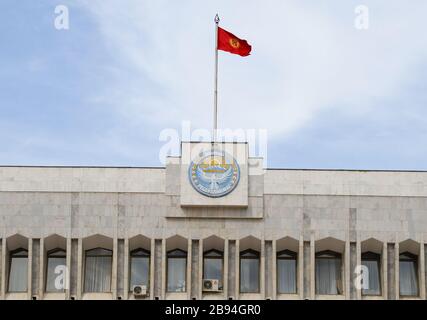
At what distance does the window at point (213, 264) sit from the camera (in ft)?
125

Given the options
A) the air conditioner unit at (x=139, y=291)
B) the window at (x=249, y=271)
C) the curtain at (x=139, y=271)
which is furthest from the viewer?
the window at (x=249, y=271)

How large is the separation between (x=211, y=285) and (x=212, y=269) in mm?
1176

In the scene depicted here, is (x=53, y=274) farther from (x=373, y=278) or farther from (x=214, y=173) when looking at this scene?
(x=373, y=278)

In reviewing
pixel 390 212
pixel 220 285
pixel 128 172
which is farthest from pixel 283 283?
pixel 128 172

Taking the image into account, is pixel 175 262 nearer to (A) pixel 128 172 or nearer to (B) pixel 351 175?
(A) pixel 128 172

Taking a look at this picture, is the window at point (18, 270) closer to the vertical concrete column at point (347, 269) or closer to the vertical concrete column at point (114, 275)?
the vertical concrete column at point (114, 275)

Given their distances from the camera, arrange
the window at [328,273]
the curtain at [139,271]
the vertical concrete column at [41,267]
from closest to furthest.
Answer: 1. the vertical concrete column at [41,267]
2. the curtain at [139,271]
3. the window at [328,273]

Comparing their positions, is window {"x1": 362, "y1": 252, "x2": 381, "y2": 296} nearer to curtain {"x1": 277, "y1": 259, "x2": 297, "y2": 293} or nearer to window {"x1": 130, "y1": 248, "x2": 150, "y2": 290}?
curtain {"x1": 277, "y1": 259, "x2": 297, "y2": 293}

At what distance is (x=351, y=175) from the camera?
3825 centimetres

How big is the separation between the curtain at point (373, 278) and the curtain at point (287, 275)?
3.11m

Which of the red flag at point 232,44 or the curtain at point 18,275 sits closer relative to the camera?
the curtain at point 18,275

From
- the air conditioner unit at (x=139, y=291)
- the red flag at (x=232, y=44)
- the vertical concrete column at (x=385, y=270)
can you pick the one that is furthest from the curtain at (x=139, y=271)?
the red flag at (x=232, y=44)

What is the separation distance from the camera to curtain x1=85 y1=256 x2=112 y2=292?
38.0 m
